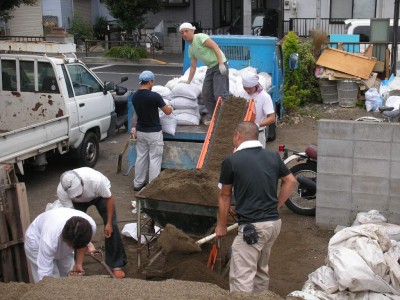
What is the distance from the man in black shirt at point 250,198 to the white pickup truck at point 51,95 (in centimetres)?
499

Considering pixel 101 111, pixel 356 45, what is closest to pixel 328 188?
pixel 101 111

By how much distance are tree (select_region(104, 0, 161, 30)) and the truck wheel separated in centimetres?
1553

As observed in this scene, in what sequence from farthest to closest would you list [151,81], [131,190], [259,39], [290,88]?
[290,88], [259,39], [131,190], [151,81]

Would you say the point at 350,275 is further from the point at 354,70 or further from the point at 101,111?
the point at 354,70

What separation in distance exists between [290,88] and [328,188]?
7.40m

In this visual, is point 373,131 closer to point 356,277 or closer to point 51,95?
point 356,277

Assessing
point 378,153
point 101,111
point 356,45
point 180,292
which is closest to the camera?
point 180,292

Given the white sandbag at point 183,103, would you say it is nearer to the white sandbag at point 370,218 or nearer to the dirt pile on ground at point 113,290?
the white sandbag at point 370,218

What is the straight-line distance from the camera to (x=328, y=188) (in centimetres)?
769

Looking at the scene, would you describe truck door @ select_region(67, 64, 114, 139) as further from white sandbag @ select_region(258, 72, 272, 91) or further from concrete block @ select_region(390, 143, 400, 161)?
concrete block @ select_region(390, 143, 400, 161)

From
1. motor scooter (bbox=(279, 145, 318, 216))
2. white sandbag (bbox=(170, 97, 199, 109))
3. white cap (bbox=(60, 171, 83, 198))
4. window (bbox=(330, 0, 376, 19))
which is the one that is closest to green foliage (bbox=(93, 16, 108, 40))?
window (bbox=(330, 0, 376, 19))

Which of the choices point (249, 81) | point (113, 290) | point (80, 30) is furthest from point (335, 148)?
point (80, 30)

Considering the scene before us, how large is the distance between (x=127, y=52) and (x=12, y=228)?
19.9 m

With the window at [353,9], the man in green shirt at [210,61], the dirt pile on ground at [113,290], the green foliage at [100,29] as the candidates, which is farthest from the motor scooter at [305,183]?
the green foliage at [100,29]
